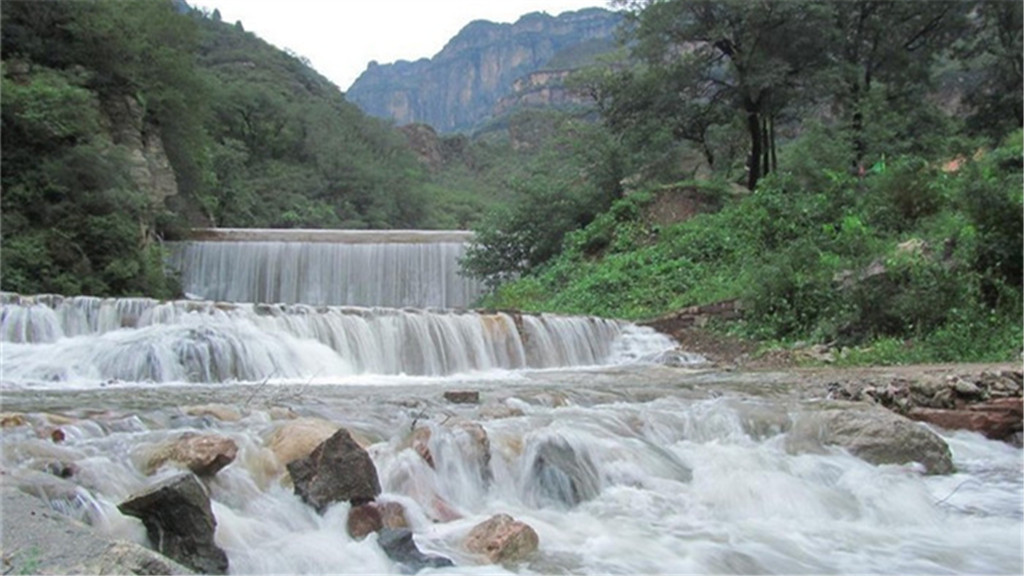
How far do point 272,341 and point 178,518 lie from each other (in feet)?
24.4

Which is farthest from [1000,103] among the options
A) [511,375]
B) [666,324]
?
[511,375]

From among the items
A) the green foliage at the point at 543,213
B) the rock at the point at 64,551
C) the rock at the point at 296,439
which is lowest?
the rock at the point at 296,439

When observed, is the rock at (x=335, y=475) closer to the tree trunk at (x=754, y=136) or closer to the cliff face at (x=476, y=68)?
the tree trunk at (x=754, y=136)

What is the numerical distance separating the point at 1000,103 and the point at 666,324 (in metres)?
14.8

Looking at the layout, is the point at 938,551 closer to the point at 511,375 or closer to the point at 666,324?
the point at 511,375

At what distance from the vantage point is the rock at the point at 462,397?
6859 millimetres

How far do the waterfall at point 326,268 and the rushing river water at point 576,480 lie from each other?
42.3 ft

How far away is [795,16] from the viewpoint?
1805cm

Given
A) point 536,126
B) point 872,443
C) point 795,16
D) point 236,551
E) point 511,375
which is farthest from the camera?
point 536,126

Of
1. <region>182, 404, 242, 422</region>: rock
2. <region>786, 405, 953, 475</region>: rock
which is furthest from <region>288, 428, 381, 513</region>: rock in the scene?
<region>786, 405, 953, 475</region>: rock

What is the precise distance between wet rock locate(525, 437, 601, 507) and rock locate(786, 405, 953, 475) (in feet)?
5.66

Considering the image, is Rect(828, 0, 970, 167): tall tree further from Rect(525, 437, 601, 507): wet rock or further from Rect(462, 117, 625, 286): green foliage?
Rect(525, 437, 601, 507): wet rock

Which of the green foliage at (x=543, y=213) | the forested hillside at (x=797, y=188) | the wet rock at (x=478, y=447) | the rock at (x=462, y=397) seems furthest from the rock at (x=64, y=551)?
the green foliage at (x=543, y=213)

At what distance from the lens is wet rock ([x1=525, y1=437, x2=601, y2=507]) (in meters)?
4.75
